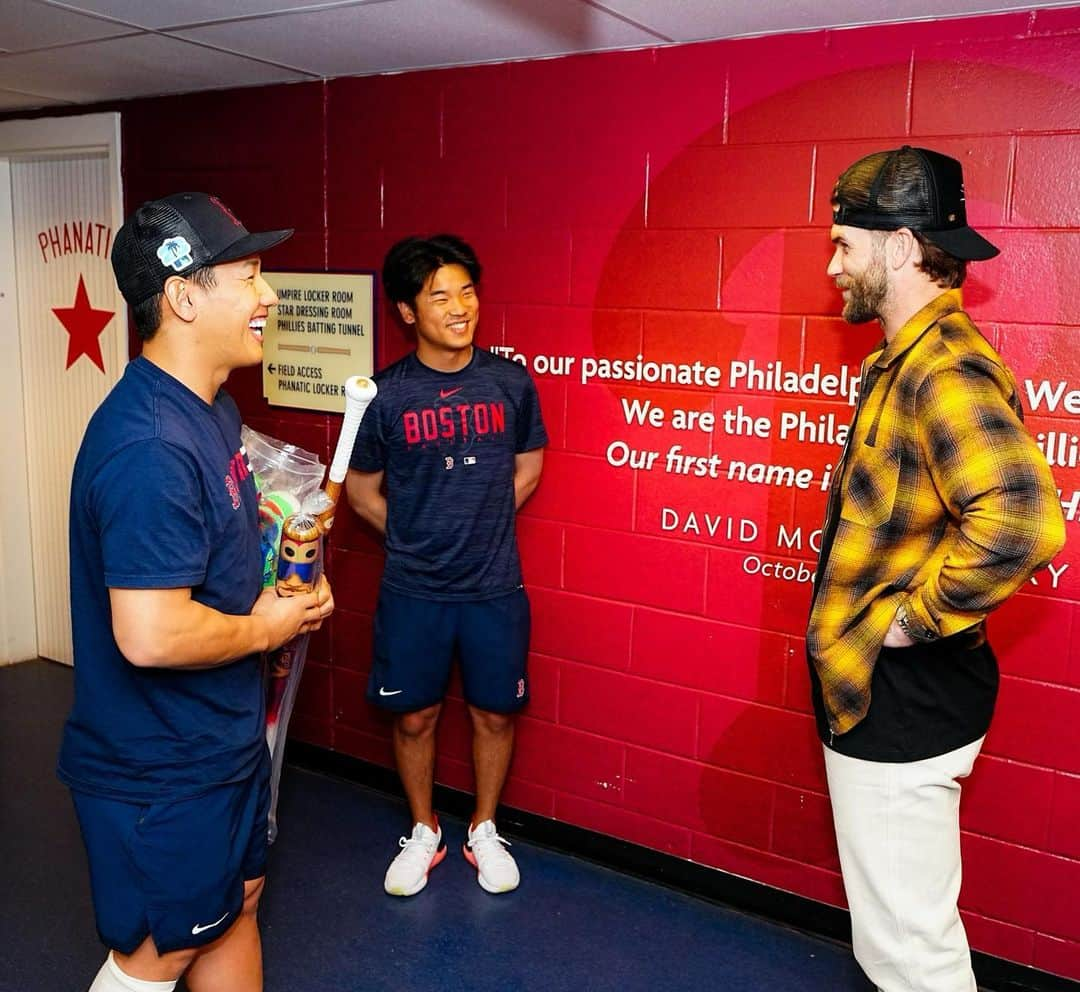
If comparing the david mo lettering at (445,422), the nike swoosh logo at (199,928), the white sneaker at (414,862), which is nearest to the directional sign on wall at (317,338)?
the david mo lettering at (445,422)

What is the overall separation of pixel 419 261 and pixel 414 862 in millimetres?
1687

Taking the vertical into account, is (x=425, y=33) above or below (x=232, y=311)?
above

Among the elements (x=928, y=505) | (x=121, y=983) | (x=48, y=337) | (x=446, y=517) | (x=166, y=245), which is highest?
(x=166, y=245)

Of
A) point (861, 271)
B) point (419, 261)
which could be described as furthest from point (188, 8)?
point (861, 271)

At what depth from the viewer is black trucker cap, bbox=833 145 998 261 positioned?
75.7 inches

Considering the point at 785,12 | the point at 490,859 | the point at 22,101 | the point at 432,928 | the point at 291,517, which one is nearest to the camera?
the point at 291,517

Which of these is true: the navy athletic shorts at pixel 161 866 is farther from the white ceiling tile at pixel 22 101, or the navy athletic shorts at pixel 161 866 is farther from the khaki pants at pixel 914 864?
the white ceiling tile at pixel 22 101

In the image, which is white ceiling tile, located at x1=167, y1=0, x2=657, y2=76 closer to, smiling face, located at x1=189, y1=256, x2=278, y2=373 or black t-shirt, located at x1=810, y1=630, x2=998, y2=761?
smiling face, located at x1=189, y1=256, x2=278, y2=373

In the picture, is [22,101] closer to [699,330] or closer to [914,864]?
[699,330]

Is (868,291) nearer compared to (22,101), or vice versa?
(868,291)

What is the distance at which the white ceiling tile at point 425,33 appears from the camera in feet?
8.04

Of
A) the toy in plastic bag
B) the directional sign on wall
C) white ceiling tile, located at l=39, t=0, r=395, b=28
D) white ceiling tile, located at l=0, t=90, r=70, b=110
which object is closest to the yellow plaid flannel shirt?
the toy in plastic bag

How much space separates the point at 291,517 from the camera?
2.14 meters

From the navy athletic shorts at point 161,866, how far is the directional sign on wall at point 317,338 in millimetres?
1797
